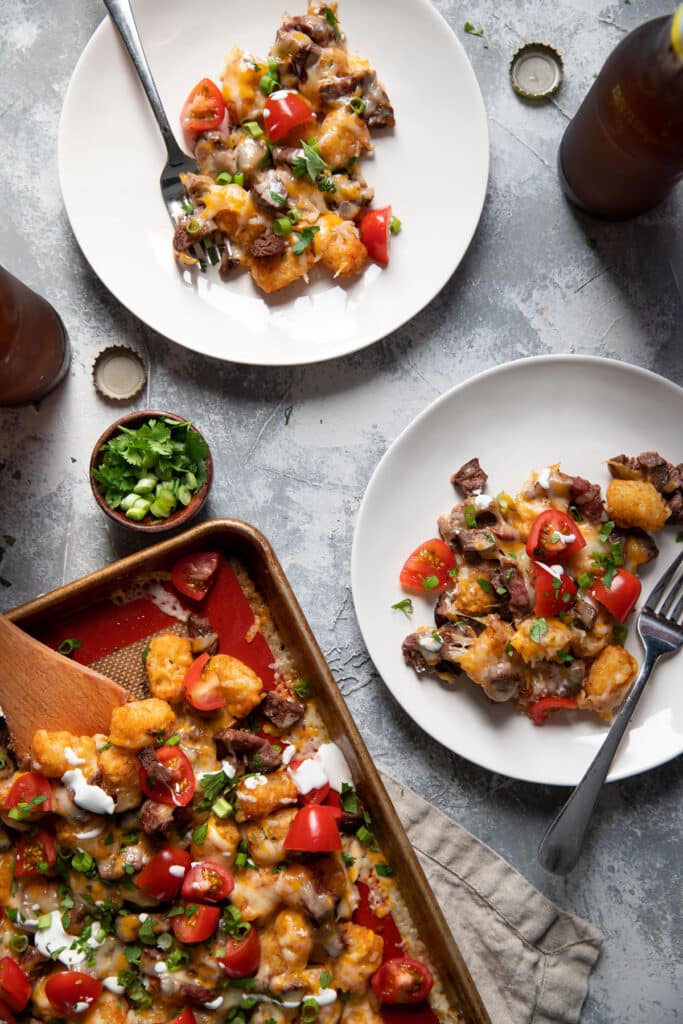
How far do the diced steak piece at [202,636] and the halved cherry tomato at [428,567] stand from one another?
32.5 inches

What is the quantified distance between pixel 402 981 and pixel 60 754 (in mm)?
1573

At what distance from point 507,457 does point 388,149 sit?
1.42 meters

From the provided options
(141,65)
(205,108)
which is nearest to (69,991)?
(205,108)

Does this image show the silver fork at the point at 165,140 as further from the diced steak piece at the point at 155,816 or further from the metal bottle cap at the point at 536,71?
the diced steak piece at the point at 155,816

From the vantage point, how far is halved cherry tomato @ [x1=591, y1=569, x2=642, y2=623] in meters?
3.55

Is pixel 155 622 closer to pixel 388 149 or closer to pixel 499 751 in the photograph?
pixel 499 751

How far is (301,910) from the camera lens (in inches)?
135

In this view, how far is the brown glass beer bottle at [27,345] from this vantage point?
3420mm

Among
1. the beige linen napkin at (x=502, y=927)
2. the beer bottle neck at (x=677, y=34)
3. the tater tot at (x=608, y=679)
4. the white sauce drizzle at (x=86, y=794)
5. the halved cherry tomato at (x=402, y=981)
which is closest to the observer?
the beer bottle neck at (x=677, y=34)

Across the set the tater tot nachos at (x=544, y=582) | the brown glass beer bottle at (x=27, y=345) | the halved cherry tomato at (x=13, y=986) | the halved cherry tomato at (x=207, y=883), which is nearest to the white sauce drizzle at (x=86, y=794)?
the halved cherry tomato at (x=207, y=883)

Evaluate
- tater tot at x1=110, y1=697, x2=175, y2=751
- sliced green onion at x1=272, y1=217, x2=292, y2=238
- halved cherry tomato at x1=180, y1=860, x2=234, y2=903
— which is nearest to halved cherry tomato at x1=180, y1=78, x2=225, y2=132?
sliced green onion at x1=272, y1=217, x2=292, y2=238

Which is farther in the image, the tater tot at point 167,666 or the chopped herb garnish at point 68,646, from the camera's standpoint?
the chopped herb garnish at point 68,646

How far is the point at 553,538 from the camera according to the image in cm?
349

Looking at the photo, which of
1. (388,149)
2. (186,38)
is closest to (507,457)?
(388,149)
